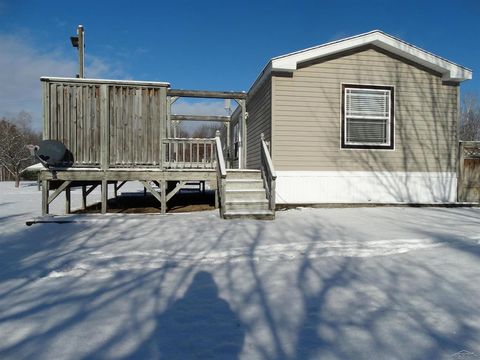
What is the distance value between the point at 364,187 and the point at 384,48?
3.63 metres

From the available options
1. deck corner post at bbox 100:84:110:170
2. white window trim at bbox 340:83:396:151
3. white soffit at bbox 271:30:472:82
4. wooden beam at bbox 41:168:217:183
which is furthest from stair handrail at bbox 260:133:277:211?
deck corner post at bbox 100:84:110:170

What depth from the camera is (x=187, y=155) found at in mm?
8375

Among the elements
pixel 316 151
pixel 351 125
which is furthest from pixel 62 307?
pixel 351 125

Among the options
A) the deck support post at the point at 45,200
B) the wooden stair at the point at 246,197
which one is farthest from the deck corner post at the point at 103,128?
the wooden stair at the point at 246,197

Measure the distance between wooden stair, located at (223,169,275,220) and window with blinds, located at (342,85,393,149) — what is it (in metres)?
2.57

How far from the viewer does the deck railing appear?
7969 mm

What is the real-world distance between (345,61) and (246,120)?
3.89 metres

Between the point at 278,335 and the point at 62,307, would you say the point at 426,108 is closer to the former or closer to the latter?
the point at 278,335

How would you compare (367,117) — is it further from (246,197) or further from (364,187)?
(246,197)

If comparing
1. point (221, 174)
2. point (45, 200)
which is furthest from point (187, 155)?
point (45, 200)

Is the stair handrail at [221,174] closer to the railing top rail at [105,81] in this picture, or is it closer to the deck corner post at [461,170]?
the railing top rail at [105,81]

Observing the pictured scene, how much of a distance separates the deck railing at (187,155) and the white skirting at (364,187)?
178cm

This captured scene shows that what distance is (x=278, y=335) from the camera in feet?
7.93

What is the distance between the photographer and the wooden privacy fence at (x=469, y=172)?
9.04m
